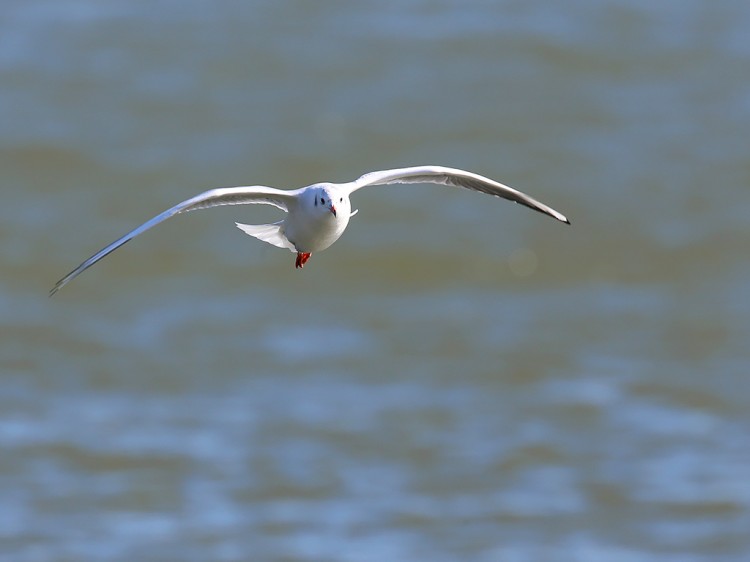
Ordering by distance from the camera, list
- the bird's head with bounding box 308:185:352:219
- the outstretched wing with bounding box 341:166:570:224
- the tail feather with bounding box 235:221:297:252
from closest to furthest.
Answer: the bird's head with bounding box 308:185:352:219
the outstretched wing with bounding box 341:166:570:224
the tail feather with bounding box 235:221:297:252

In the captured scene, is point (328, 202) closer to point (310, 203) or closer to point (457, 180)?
point (310, 203)

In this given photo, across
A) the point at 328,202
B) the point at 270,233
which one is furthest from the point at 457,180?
the point at 328,202

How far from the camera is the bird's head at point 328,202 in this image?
6.59m

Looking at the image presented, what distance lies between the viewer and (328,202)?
6.60 m

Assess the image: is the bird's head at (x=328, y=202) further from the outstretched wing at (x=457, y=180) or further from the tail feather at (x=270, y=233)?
the tail feather at (x=270, y=233)

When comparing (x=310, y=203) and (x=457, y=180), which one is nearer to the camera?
(x=310, y=203)

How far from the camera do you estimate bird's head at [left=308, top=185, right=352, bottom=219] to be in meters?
6.59

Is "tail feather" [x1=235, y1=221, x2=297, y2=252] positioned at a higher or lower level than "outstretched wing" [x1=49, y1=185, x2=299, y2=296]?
higher

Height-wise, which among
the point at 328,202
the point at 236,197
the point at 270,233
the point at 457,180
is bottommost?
the point at 328,202

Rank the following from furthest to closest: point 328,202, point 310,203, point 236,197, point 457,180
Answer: point 457,180, point 236,197, point 310,203, point 328,202

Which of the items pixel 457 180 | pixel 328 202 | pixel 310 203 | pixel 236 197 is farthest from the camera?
pixel 457 180

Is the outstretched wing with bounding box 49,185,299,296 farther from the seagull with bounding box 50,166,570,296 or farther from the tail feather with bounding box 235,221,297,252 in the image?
the tail feather with bounding box 235,221,297,252

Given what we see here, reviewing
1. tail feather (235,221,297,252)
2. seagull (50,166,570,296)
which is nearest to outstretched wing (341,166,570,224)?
seagull (50,166,570,296)

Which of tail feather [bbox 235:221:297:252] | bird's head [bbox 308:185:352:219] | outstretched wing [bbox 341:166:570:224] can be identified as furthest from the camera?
tail feather [bbox 235:221:297:252]
